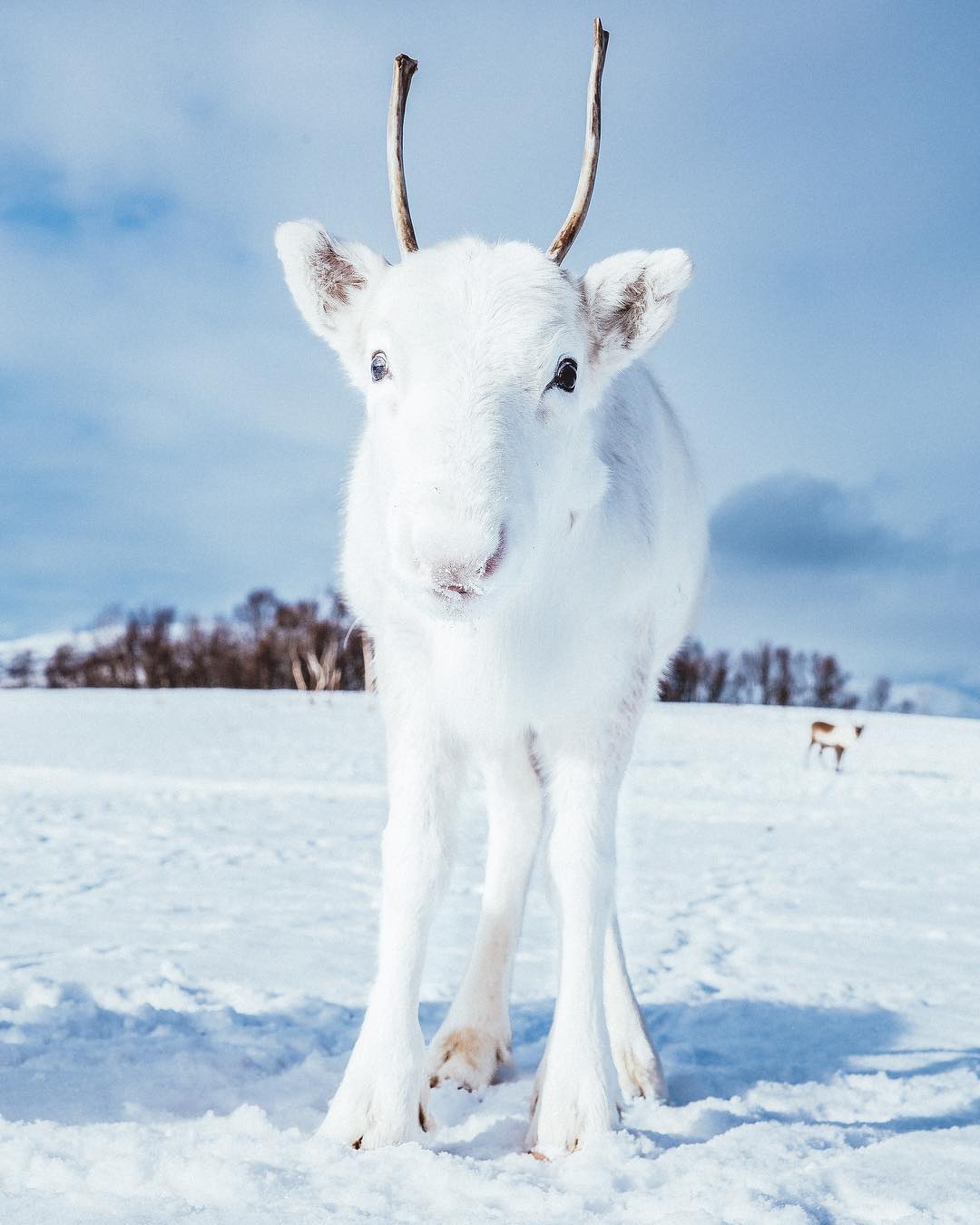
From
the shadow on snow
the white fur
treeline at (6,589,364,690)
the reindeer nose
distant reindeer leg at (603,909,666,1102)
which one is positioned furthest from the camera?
treeline at (6,589,364,690)

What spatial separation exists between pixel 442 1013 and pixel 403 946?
152cm

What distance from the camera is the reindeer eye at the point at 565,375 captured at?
2.42 m

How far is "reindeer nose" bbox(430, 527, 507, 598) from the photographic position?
77.5 inches

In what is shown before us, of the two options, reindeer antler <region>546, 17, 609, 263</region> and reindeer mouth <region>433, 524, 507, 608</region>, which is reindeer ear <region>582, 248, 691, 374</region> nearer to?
reindeer antler <region>546, 17, 609, 263</region>

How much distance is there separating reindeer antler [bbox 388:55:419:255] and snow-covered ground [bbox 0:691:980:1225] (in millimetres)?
2298

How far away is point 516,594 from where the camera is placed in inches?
89.1

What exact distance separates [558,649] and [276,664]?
175 feet

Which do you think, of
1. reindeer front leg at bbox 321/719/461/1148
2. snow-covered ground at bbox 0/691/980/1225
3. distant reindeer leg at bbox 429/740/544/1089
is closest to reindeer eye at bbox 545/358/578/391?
reindeer front leg at bbox 321/719/461/1148

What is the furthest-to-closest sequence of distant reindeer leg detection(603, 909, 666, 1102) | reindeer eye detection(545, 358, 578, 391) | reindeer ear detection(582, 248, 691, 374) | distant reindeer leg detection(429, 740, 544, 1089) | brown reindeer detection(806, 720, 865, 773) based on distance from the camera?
brown reindeer detection(806, 720, 865, 773)
distant reindeer leg detection(429, 740, 544, 1089)
distant reindeer leg detection(603, 909, 666, 1102)
reindeer ear detection(582, 248, 691, 374)
reindeer eye detection(545, 358, 578, 391)

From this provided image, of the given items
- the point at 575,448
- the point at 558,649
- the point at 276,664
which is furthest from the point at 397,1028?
the point at 276,664

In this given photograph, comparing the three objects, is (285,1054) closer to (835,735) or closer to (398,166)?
(398,166)

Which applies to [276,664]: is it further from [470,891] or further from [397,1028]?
[397,1028]

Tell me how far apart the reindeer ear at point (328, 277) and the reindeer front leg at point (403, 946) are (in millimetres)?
1081

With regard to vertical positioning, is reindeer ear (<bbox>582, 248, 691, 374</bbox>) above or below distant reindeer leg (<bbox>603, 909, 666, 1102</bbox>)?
above
